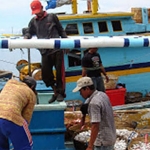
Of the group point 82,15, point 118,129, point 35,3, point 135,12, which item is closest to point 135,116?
point 118,129

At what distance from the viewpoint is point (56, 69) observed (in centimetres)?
727

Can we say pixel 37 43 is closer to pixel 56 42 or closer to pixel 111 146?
pixel 56 42

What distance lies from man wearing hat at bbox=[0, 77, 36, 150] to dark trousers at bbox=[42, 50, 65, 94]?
182 centimetres

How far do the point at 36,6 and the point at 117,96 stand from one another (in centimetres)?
658

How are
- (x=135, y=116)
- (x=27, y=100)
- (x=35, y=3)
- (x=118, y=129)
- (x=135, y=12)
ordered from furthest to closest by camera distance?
(x=135, y=12)
(x=135, y=116)
(x=118, y=129)
(x=35, y=3)
(x=27, y=100)

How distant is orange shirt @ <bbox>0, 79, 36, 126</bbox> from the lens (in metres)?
5.08

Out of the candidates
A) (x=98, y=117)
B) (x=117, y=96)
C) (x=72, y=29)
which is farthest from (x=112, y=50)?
(x=98, y=117)

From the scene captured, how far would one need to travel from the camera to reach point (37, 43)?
5.75 metres

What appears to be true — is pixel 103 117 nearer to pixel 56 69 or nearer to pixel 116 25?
pixel 56 69

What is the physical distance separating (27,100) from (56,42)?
93 cm

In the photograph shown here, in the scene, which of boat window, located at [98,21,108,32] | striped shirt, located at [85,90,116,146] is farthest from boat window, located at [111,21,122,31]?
striped shirt, located at [85,90,116,146]

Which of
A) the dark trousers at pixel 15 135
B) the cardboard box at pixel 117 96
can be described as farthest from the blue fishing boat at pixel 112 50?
the dark trousers at pixel 15 135

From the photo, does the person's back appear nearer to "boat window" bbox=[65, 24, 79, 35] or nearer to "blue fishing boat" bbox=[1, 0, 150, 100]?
"blue fishing boat" bbox=[1, 0, 150, 100]

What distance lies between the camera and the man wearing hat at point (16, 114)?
5066 mm
